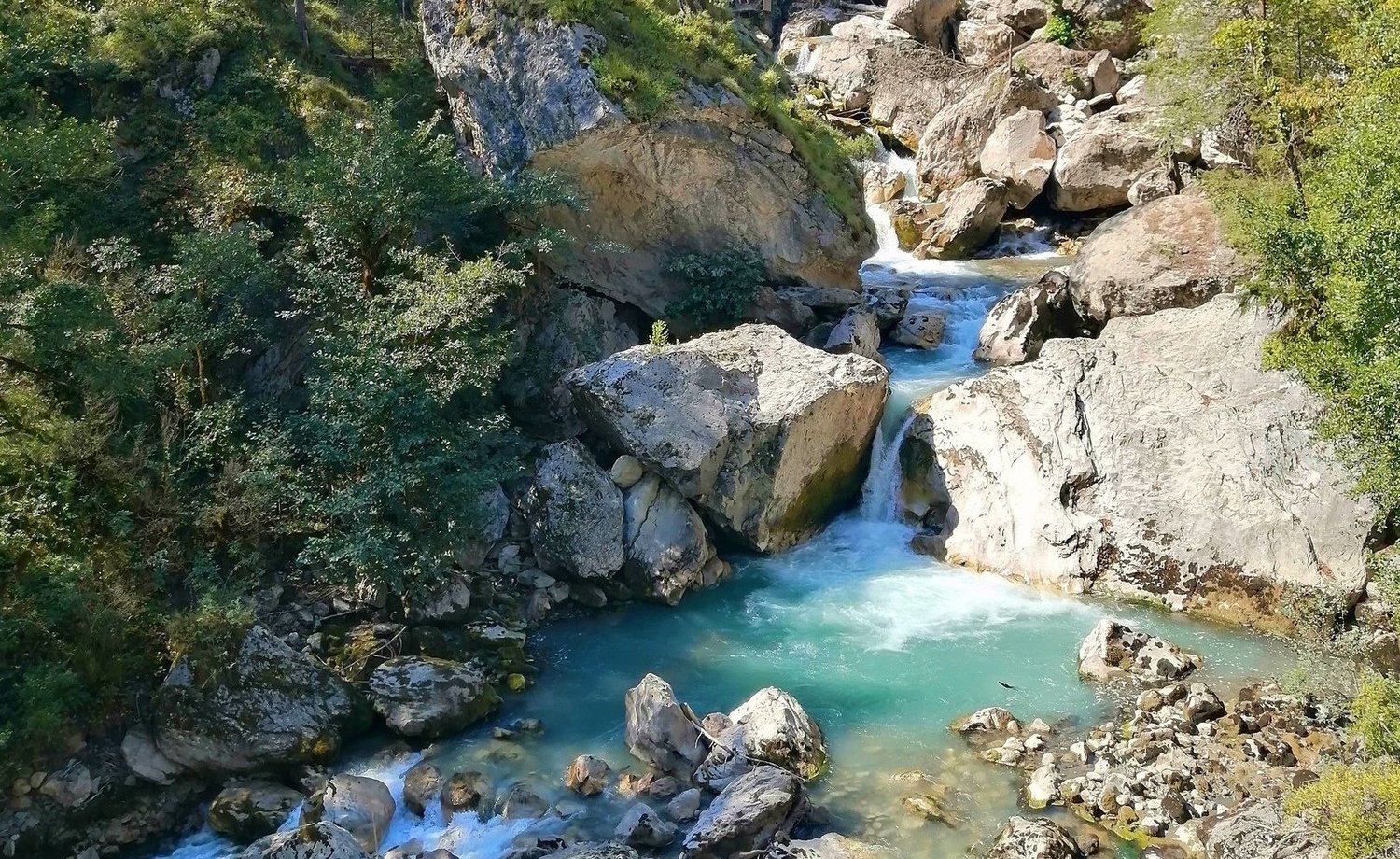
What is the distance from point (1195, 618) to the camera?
14266mm

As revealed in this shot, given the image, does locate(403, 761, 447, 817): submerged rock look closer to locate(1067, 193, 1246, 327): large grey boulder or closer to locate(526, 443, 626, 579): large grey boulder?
locate(526, 443, 626, 579): large grey boulder

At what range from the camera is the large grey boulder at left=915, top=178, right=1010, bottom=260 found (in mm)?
26859

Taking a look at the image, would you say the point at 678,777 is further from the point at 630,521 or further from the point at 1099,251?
the point at 1099,251

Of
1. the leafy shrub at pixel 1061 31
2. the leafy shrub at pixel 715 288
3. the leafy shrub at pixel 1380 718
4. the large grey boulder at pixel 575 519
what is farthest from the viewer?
the leafy shrub at pixel 1061 31

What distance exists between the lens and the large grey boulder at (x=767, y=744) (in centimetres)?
1121

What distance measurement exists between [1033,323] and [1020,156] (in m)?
9.73

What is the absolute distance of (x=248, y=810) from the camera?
35.0 feet

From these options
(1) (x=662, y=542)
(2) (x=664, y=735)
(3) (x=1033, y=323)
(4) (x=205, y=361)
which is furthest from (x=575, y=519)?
(3) (x=1033, y=323)

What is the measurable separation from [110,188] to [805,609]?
49.7 ft

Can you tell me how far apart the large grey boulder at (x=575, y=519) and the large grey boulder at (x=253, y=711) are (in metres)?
4.15

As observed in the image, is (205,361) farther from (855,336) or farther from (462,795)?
(855,336)

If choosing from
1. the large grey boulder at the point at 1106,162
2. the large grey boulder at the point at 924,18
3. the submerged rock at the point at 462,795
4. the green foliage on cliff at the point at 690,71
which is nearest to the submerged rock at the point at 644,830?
the submerged rock at the point at 462,795

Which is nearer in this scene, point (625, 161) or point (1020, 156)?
point (625, 161)

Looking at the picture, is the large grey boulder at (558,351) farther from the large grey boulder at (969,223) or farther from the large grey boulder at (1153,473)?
the large grey boulder at (969,223)
